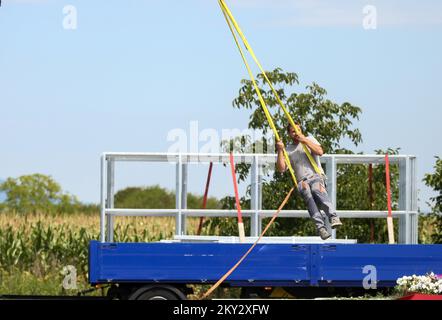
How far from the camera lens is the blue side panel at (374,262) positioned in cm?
1397

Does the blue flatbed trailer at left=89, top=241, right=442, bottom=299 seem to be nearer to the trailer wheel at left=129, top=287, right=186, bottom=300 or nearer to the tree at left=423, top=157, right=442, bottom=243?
the trailer wheel at left=129, top=287, right=186, bottom=300

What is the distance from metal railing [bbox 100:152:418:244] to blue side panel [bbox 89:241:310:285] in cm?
143

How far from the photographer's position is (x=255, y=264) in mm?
13867

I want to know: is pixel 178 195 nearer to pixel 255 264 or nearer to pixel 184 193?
pixel 184 193

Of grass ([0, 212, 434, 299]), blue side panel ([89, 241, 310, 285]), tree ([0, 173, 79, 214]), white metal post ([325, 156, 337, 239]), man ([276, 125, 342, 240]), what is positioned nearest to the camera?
blue side panel ([89, 241, 310, 285])

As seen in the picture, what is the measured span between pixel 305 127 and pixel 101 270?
632 cm

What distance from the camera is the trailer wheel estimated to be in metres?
14.0

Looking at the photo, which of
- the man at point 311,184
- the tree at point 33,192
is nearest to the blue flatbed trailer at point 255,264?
the man at point 311,184

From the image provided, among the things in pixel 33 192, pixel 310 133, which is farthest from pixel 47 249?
pixel 33 192

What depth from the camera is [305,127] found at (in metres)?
19.0

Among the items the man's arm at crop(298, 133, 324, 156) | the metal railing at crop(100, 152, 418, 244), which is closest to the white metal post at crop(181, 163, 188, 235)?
the metal railing at crop(100, 152, 418, 244)

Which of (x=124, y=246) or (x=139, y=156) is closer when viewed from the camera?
(x=124, y=246)
